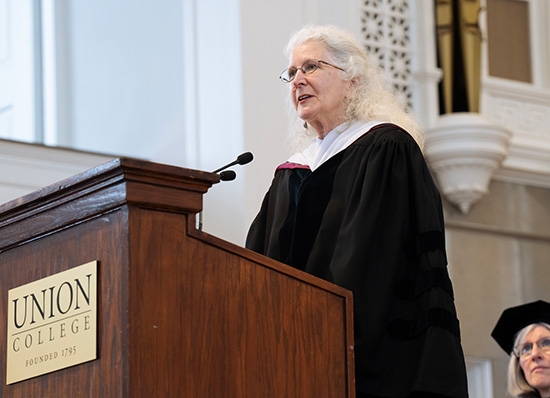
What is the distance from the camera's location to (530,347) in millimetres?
5988

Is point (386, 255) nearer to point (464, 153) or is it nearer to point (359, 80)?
point (359, 80)

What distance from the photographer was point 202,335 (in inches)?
99.2

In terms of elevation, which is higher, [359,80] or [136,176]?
[359,80]

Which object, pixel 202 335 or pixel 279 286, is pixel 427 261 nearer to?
pixel 279 286

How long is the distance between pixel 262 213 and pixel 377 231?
0.71 metres

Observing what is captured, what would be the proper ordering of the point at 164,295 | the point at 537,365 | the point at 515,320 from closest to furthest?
the point at 164,295, the point at 537,365, the point at 515,320

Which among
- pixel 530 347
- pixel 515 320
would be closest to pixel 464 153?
pixel 515 320

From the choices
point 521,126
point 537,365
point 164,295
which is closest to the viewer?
point 164,295

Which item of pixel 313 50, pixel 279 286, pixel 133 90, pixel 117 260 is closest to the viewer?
pixel 117 260

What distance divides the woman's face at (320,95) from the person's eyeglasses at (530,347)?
2.61 meters

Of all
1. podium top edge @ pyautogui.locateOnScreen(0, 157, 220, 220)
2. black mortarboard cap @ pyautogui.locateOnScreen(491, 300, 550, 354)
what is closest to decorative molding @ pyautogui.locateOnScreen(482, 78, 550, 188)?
black mortarboard cap @ pyautogui.locateOnScreen(491, 300, 550, 354)

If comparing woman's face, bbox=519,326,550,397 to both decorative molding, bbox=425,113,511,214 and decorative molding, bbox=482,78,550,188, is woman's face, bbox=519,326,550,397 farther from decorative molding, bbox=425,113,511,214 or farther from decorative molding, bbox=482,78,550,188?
decorative molding, bbox=482,78,550,188

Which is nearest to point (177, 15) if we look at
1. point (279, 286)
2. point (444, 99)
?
point (444, 99)

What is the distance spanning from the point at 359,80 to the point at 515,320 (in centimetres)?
278
